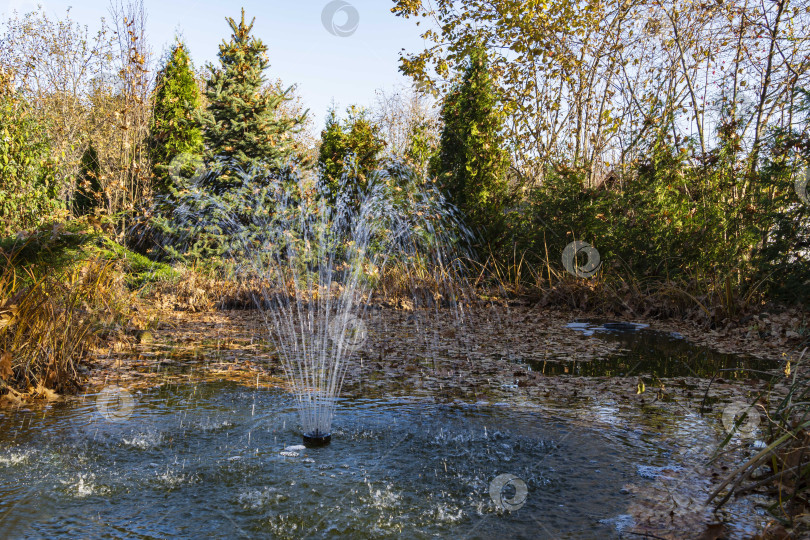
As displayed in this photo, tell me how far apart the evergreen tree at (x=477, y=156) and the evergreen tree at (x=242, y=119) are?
13.4 ft

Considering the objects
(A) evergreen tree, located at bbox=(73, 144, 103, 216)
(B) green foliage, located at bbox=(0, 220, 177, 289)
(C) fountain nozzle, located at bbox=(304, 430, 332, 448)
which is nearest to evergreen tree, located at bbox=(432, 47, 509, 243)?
(B) green foliage, located at bbox=(0, 220, 177, 289)

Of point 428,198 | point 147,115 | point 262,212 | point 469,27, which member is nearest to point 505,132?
point 469,27

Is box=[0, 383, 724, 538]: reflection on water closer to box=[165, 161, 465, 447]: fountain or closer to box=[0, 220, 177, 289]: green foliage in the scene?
box=[0, 220, 177, 289]: green foliage

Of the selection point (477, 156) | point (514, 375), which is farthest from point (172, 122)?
point (514, 375)

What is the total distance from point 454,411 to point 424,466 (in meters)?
1.09

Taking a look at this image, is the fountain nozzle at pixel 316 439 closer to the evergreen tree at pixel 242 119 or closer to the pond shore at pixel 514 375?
the pond shore at pixel 514 375

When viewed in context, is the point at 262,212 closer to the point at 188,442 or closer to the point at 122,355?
the point at 122,355

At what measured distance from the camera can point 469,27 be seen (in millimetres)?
14070

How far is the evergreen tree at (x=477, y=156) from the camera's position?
39.5ft

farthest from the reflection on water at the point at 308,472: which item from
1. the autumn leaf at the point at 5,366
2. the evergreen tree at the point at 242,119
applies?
the evergreen tree at the point at 242,119

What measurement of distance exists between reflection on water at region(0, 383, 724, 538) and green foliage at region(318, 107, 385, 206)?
9799 mm

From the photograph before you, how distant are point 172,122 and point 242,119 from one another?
2.35m

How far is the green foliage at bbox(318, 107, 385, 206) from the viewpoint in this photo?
13.9 m

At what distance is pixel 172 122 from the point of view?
14070mm
